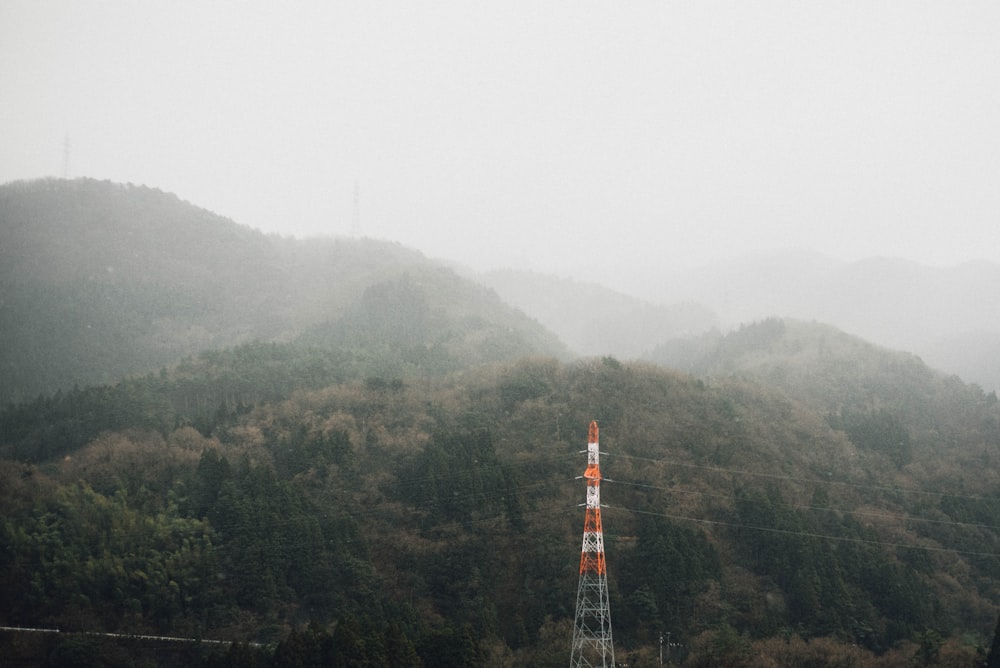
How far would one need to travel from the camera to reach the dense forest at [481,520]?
4153 centimetres

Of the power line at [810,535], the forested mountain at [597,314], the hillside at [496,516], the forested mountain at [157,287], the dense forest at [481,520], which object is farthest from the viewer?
the forested mountain at [597,314]

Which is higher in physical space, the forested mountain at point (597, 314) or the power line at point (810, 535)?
the forested mountain at point (597, 314)

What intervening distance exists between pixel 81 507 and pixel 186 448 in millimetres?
9352

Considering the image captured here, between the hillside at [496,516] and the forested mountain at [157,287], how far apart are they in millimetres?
25339

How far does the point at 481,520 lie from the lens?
5109 centimetres

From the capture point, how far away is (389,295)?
10894cm

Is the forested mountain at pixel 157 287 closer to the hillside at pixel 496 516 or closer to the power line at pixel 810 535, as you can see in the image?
the hillside at pixel 496 516

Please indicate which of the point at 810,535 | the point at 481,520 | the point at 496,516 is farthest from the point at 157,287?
the point at 810,535

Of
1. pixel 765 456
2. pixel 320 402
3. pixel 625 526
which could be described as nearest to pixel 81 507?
pixel 320 402

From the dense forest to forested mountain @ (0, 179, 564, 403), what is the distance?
→ 23160 mm

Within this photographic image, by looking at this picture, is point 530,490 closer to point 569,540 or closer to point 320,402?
point 569,540

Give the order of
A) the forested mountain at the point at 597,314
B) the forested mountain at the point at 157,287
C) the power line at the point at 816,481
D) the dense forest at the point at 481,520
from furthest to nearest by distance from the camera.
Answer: the forested mountain at the point at 597,314, the forested mountain at the point at 157,287, the power line at the point at 816,481, the dense forest at the point at 481,520

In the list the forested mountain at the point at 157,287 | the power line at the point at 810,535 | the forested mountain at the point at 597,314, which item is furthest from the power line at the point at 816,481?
the forested mountain at the point at 597,314

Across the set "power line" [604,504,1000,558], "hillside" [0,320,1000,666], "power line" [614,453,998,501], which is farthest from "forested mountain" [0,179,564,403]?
"power line" [604,504,1000,558]
